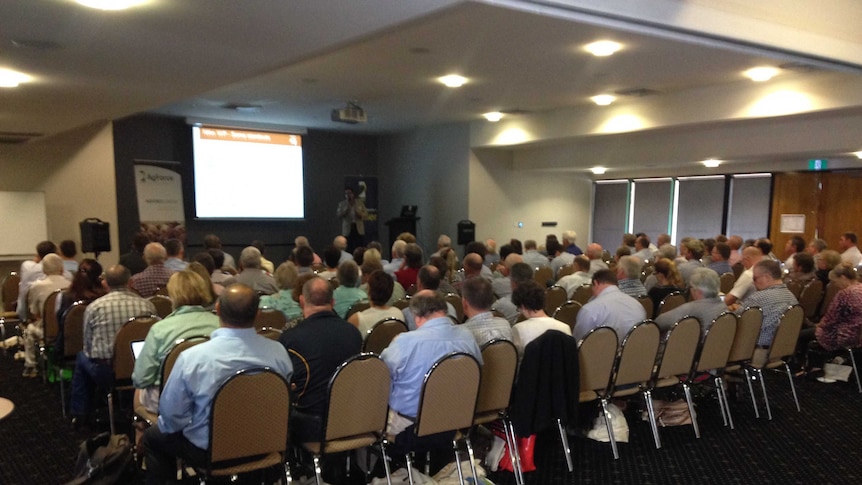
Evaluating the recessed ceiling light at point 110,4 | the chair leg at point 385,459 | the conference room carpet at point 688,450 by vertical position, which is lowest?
the conference room carpet at point 688,450

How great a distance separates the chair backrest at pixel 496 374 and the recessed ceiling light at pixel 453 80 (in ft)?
18.2

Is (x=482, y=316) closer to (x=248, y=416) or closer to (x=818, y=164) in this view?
(x=248, y=416)

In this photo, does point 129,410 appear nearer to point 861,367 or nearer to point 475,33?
A: point 475,33

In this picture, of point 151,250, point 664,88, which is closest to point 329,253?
point 151,250

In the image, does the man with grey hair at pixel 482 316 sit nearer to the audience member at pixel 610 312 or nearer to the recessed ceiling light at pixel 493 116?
the audience member at pixel 610 312

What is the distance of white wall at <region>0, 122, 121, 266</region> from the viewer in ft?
34.4

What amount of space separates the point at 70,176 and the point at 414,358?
10042 millimetres

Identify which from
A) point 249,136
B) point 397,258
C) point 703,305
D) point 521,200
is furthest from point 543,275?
point 249,136

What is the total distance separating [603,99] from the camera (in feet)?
32.3

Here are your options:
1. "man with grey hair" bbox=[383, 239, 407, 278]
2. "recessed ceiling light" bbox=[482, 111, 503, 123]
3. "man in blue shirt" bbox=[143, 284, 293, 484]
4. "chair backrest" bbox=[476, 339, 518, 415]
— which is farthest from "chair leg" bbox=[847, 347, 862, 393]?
"recessed ceiling light" bbox=[482, 111, 503, 123]

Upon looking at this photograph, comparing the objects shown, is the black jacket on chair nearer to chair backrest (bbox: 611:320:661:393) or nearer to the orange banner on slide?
chair backrest (bbox: 611:320:661:393)

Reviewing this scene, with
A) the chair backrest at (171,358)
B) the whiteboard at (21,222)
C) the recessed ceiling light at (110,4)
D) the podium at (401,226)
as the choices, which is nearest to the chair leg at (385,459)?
the chair backrest at (171,358)

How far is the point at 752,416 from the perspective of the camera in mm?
5078

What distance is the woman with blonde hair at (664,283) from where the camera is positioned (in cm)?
580
